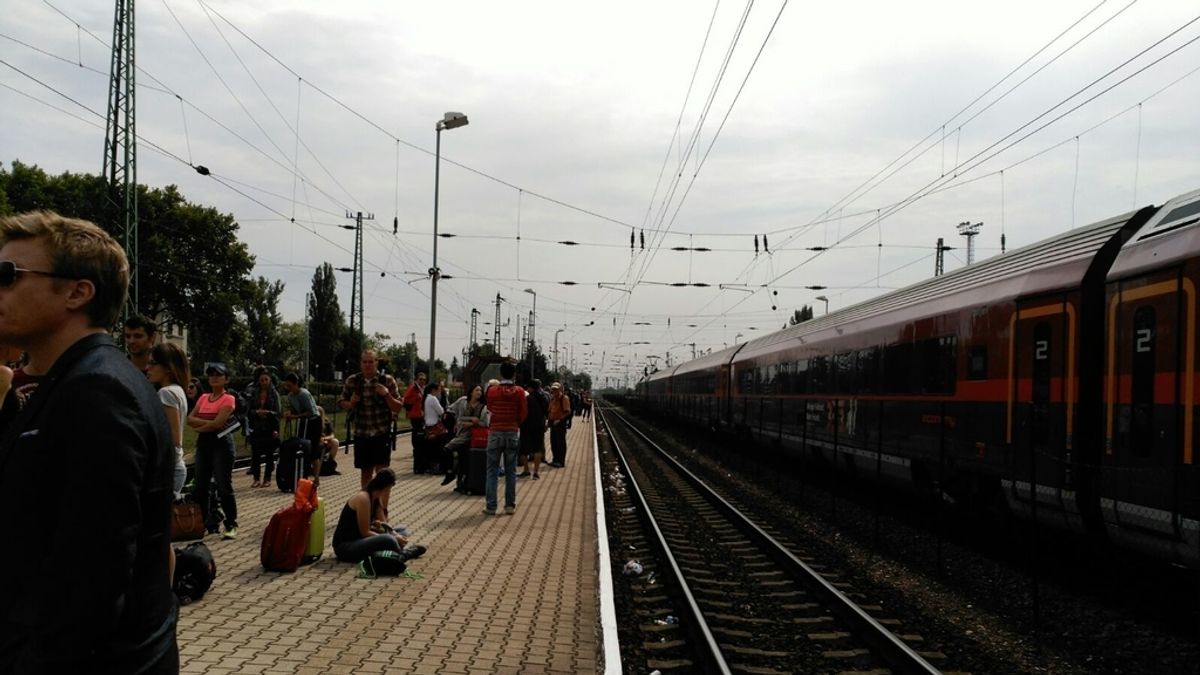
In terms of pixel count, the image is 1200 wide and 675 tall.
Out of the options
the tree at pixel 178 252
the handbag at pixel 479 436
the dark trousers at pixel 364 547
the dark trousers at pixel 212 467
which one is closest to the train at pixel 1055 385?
the handbag at pixel 479 436

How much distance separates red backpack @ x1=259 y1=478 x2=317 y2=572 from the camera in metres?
8.05

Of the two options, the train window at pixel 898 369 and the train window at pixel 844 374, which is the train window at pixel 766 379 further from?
the train window at pixel 898 369

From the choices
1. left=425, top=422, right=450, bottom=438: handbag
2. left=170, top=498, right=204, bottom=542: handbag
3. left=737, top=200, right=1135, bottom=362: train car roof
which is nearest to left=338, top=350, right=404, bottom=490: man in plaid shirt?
left=170, top=498, right=204, bottom=542: handbag

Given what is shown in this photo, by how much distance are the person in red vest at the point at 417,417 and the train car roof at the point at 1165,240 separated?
38.6 feet

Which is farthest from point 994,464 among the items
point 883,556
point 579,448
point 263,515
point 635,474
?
point 579,448

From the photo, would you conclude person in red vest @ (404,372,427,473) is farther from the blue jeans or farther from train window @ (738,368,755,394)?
train window @ (738,368,755,394)

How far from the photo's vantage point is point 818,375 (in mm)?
19281

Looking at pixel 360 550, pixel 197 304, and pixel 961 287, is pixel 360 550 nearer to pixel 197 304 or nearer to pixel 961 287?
pixel 961 287

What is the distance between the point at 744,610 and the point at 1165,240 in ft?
15.0

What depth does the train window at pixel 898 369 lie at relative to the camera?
1359 centimetres

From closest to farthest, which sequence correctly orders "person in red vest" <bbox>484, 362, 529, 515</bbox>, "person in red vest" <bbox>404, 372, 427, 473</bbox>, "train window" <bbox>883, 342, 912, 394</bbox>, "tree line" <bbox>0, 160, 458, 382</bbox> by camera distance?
"person in red vest" <bbox>484, 362, 529, 515</bbox>, "train window" <bbox>883, 342, 912, 394</bbox>, "person in red vest" <bbox>404, 372, 427, 473</bbox>, "tree line" <bbox>0, 160, 458, 382</bbox>

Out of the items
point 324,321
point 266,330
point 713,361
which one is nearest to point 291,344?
point 266,330

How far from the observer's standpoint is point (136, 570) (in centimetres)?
208

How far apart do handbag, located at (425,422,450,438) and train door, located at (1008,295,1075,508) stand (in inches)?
382
